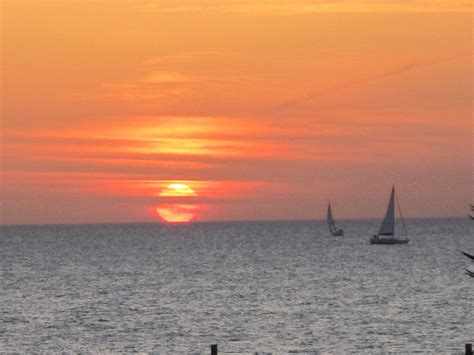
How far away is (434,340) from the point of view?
235ft

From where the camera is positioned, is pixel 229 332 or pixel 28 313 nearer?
pixel 229 332

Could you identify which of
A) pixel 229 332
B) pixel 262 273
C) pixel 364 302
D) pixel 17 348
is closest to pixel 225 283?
pixel 262 273

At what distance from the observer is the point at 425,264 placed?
6850 inches

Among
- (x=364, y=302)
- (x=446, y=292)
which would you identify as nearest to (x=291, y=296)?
(x=364, y=302)

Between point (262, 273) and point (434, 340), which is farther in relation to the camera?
point (262, 273)

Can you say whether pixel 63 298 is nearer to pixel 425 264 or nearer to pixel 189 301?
pixel 189 301

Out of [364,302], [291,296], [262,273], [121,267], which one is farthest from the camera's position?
[121,267]

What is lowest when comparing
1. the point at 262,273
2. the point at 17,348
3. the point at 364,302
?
the point at 17,348

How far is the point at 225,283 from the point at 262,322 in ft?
155

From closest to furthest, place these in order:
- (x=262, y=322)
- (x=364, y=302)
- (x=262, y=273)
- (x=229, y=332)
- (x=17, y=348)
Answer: (x=17, y=348) < (x=229, y=332) < (x=262, y=322) < (x=364, y=302) < (x=262, y=273)

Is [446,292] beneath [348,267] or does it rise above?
beneath

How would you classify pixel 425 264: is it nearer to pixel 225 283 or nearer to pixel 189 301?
pixel 225 283

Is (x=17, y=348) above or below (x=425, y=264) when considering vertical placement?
below

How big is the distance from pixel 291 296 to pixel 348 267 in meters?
57.0
